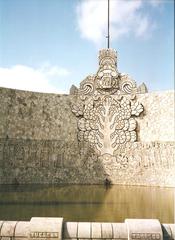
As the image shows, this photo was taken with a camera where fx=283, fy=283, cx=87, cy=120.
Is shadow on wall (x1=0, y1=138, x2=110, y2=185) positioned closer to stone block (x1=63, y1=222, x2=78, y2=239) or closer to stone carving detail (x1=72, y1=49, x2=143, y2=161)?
stone carving detail (x1=72, y1=49, x2=143, y2=161)

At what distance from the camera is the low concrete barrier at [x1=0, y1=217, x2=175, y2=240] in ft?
10.5

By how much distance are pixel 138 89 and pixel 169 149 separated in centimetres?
292

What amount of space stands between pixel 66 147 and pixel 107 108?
2417 millimetres

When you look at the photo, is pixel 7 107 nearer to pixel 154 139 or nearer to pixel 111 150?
pixel 111 150

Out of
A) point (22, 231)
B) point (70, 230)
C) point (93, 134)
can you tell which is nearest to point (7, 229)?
point (22, 231)

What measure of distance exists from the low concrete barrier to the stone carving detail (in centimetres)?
793

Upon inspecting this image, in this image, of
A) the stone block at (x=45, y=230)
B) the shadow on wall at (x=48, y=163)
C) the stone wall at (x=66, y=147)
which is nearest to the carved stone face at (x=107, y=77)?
the stone wall at (x=66, y=147)

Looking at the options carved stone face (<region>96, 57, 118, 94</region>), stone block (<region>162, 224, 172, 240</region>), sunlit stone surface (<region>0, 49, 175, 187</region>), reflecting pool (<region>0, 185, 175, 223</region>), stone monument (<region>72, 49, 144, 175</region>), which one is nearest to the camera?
stone block (<region>162, 224, 172, 240</region>)

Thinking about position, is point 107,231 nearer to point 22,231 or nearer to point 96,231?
point 96,231

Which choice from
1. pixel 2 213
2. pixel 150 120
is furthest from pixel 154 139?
pixel 2 213

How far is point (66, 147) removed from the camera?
433 inches

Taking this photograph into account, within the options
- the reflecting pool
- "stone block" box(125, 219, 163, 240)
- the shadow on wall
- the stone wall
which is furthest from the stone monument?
"stone block" box(125, 219, 163, 240)

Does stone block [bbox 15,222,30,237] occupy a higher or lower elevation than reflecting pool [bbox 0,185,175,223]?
higher

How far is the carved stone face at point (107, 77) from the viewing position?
39.0ft
